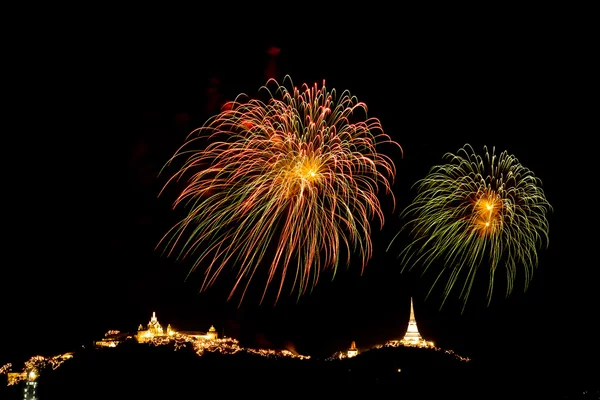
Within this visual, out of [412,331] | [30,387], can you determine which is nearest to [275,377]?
[30,387]

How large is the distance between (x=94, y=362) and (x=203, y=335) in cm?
880

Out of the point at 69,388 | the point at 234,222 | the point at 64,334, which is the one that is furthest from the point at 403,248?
the point at 69,388

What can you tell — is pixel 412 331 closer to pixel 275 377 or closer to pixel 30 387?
pixel 275 377

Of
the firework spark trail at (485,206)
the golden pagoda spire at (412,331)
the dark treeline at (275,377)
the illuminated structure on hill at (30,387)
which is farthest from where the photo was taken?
the golden pagoda spire at (412,331)

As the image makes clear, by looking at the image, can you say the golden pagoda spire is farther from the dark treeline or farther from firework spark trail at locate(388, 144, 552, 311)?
the dark treeline

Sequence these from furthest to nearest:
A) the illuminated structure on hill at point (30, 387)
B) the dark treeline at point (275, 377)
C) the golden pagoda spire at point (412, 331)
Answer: the golden pagoda spire at point (412, 331) < the dark treeline at point (275, 377) < the illuminated structure on hill at point (30, 387)

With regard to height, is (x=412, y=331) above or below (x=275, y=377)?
above

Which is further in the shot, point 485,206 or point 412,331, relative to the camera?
point 412,331

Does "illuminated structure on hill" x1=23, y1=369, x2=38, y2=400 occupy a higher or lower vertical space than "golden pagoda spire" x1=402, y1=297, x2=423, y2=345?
lower

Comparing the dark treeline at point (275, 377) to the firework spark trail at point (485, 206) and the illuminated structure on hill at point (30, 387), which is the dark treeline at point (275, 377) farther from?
the firework spark trail at point (485, 206)

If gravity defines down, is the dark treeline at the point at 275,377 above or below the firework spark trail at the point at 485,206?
below

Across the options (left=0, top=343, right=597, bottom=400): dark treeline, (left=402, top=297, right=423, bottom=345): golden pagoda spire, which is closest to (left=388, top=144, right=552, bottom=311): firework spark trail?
(left=402, top=297, right=423, bottom=345): golden pagoda spire

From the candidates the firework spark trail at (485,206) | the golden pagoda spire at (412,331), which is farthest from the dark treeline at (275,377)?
the golden pagoda spire at (412,331)

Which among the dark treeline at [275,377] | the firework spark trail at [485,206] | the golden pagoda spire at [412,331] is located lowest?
the dark treeline at [275,377]
